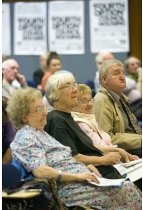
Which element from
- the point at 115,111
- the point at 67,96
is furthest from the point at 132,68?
the point at 67,96

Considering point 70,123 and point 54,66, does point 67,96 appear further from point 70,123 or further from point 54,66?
point 54,66

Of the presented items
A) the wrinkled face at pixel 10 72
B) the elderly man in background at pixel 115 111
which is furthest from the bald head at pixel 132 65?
the elderly man in background at pixel 115 111

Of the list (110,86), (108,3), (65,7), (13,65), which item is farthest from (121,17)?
(110,86)

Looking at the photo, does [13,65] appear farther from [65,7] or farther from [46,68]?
[65,7]

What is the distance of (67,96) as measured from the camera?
12.7 ft

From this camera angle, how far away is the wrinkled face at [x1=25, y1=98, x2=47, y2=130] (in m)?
3.49

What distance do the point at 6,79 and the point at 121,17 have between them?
9.76 feet

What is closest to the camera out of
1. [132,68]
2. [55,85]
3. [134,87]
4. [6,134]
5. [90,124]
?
[6,134]

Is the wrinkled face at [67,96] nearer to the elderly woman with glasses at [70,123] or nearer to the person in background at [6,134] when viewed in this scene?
the elderly woman with glasses at [70,123]

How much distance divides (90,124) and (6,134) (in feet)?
2.29

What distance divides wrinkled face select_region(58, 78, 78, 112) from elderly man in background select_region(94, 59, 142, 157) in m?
0.54

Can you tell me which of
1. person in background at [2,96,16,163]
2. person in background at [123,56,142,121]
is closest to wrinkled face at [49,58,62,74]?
person in background at [123,56,142,121]

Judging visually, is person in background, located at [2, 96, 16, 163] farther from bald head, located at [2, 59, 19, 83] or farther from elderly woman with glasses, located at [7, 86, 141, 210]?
bald head, located at [2, 59, 19, 83]

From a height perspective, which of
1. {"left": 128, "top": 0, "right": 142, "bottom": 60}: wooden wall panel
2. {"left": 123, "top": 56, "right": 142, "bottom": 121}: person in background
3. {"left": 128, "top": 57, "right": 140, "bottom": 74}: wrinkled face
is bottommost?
{"left": 123, "top": 56, "right": 142, "bottom": 121}: person in background
